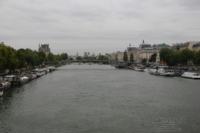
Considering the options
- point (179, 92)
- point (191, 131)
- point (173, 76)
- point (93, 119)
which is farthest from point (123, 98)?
point (173, 76)

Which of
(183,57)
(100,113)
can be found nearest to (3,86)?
(100,113)

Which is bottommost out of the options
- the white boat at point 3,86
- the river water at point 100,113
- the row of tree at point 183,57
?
the river water at point 100,113

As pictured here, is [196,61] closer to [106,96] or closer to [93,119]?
[106,96]

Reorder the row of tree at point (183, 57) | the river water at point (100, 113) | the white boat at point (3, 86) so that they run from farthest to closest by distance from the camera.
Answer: the row of tree at point (183, 57), the white boat at point (3, 86), the river water at point (100, 113)

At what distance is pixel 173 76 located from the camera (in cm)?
5519

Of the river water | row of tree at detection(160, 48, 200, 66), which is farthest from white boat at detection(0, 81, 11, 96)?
row of tree at detection(160, 48, 200, 66)

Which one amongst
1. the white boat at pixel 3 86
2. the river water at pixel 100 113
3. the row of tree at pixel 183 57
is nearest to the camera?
the river water at pixel 100 113

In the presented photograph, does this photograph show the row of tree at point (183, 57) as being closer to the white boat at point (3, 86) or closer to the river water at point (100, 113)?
the river water at point (100, 113)

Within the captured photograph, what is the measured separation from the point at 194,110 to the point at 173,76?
3282 centimetres

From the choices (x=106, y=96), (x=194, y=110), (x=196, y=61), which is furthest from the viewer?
(x=196, y=61)

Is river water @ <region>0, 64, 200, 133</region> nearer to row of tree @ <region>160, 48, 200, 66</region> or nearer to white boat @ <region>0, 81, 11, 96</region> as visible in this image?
white boat @ <region>0, 81, 11, 96</region>

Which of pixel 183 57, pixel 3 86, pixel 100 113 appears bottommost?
pixel 100 113

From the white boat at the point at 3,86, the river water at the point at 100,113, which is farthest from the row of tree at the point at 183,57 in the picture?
the white boat at the point at 3,86

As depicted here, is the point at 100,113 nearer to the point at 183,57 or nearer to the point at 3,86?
the point at 3,86
